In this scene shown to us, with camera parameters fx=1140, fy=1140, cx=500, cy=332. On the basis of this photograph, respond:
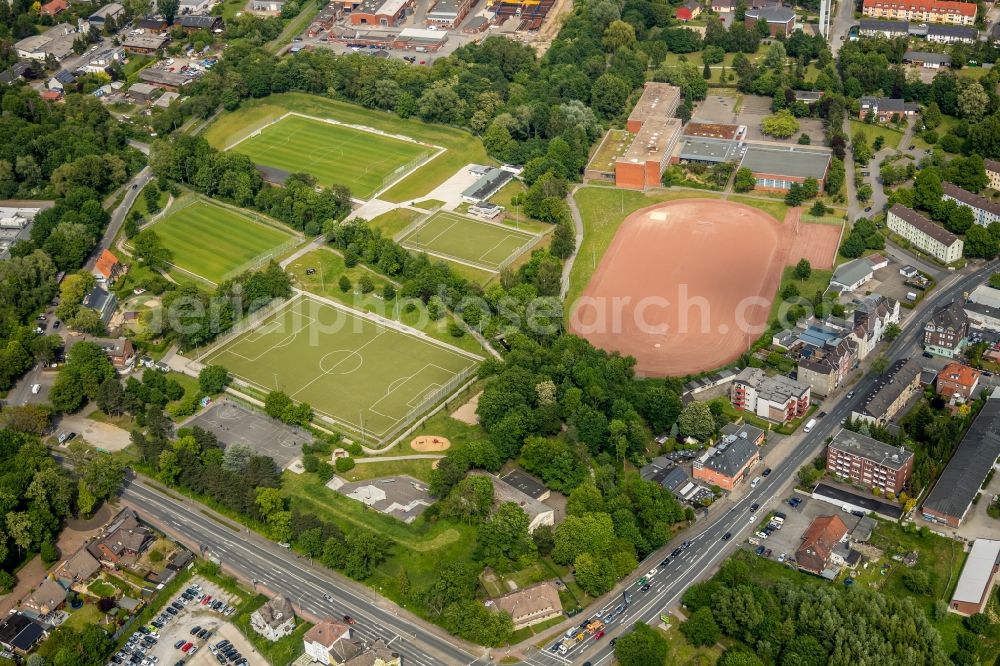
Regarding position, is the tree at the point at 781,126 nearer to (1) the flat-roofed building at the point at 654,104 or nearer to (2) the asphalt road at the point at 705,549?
(1) the flat-roofed building at the point at 654,104

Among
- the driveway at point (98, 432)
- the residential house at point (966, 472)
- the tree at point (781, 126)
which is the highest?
the tree at point (781, 126)

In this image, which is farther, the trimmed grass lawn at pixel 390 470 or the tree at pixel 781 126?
the tree at pixel 781 126

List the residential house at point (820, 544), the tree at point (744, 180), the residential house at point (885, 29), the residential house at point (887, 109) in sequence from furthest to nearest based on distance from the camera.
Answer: the residential house at point (885, 29)
the residential house at point (887, 109)
the tree at point (744, 180)
the residential house at point (820, 544)

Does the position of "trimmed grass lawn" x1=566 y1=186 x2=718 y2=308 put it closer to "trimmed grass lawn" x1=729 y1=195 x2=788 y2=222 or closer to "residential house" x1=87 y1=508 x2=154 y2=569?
"trimmed grass lawn" x1=729 y1=195 x2=788 y2=222

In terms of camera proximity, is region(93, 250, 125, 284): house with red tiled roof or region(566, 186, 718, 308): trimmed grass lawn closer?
region(93, 250, 125, 284): house with red tiled roof

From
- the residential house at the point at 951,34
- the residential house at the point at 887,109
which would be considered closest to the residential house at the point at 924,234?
the residential house at the point at 887,109

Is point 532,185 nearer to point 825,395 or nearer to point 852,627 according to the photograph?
point 825,395

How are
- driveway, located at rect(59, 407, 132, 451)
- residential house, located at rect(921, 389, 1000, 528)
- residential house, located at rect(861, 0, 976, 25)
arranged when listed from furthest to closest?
residential house, located at rect(861, 0, 976, 25) → driveway, located at rect(59, 407, 132, 451) → residential house, located at rect(921, 389, 1000, 528)

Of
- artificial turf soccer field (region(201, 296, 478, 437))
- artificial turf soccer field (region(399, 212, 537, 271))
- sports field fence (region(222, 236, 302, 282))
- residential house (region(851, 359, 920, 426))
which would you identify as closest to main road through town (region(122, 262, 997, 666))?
residential house (region(851, 359, 920, 426))
